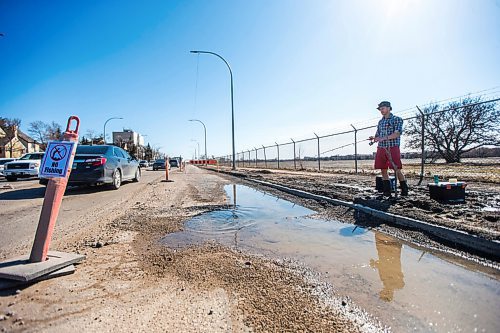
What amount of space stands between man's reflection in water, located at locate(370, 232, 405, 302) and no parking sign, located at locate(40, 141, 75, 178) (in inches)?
116

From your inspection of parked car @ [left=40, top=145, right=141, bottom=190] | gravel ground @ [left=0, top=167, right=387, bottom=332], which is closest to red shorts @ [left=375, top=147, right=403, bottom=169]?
gravel ground @ [left=0, top=167, right=387, bottom=332]

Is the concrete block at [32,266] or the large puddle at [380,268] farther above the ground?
the concrete block at [32,266]

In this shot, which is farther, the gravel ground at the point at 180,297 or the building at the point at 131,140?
the building at the point at 131,140

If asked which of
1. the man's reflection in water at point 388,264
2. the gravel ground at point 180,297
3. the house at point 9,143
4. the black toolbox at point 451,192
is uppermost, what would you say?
the house at point 9,143

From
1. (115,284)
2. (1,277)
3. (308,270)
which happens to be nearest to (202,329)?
(115,284)

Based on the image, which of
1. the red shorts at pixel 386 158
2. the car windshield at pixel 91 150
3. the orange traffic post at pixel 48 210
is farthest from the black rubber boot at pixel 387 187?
the car windshield at pixel 91 150

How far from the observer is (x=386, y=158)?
6.16m

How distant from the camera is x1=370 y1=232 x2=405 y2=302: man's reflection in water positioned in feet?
7.70

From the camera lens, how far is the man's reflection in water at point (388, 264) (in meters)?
2.35

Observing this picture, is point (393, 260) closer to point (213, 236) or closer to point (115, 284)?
point (213, 236)

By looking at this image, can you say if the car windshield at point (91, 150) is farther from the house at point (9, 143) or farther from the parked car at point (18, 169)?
the house at point (9, 143)

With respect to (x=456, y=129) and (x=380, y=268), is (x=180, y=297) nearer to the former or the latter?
(x=380, y=268)

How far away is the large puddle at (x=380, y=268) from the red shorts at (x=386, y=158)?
2305 mm

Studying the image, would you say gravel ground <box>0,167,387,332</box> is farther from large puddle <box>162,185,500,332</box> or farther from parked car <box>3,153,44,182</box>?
parked car <box>3,153,44,182</box>
